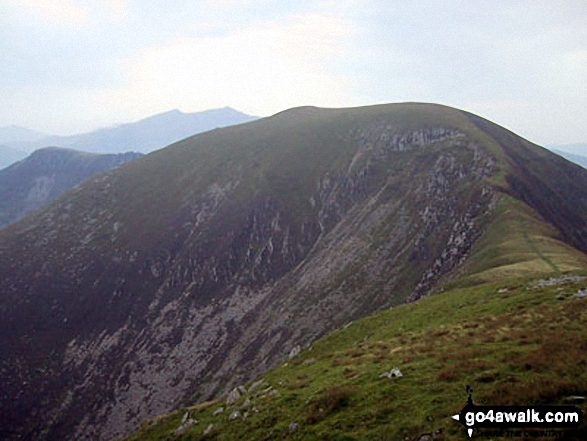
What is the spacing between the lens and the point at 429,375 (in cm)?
2473

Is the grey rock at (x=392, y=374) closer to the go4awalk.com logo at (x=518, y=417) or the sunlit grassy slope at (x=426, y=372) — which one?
the sunlit grassy slope at (x=426, y=372)

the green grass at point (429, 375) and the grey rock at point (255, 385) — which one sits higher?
the green grass at point (429, 375)

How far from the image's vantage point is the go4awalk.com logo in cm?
1563

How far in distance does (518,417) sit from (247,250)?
128m

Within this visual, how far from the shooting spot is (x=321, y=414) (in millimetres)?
23781

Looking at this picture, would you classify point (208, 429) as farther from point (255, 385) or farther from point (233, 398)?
point (255, 385)

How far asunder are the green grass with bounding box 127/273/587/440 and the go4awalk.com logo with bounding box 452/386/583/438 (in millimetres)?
674

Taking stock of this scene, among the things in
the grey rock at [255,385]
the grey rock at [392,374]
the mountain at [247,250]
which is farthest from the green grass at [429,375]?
the mountain at [247,250]

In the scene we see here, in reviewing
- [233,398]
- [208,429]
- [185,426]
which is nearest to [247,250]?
[233,398]

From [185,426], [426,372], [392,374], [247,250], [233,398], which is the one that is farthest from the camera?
[247,250]

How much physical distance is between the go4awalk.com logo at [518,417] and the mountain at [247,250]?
46.8 m

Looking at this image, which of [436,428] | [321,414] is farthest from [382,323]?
[436,428]

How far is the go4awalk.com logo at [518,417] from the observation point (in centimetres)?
1563

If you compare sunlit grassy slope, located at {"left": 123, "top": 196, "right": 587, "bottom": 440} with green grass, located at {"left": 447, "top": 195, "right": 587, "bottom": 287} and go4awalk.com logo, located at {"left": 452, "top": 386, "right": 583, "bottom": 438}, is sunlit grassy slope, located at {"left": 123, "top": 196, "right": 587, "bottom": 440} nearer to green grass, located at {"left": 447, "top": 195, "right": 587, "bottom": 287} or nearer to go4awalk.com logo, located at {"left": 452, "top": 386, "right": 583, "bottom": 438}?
go4awalk.com logo, located at {"left": 452, "top": 386, "right": 583, "bottom": 438}
